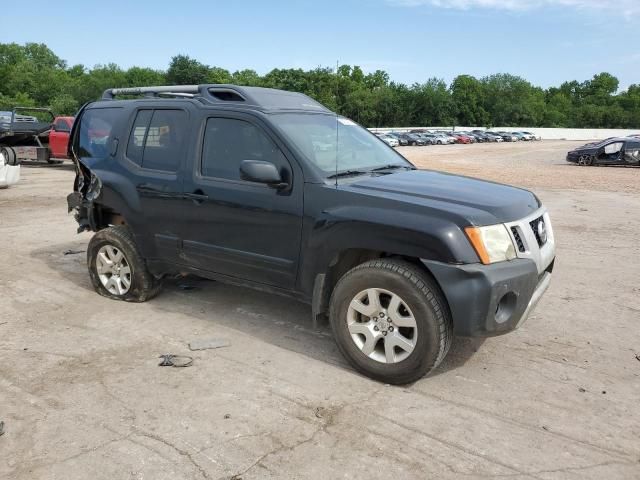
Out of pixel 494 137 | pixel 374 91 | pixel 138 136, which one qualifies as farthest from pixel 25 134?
pixel 374 91

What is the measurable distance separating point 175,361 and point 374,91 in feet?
387

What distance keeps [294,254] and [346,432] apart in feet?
4.62

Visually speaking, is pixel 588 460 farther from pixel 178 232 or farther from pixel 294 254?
pixel 178 232

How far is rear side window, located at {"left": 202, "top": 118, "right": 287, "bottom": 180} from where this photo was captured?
427 cm

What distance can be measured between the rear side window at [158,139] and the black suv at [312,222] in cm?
1

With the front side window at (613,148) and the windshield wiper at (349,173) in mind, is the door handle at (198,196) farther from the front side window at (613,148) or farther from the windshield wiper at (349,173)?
the front side window at (613,148)

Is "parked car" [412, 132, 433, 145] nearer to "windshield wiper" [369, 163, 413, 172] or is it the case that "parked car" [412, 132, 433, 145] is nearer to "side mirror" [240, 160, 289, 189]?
"windshield wiper" [369, 163, 413, 172]

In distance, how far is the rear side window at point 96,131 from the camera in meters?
5.38

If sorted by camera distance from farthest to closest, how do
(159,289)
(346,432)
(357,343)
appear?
(159,289), (357,343), (346,432)

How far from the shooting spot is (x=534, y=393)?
3672 mm

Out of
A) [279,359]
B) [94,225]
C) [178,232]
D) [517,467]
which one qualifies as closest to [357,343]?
[279,359]

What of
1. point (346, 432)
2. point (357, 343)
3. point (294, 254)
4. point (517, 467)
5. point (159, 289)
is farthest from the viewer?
point (159, 289)

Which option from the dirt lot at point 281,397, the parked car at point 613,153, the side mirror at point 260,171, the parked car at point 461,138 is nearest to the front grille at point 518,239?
the dirt lot at point 281,397

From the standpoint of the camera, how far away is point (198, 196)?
455 centimetres
